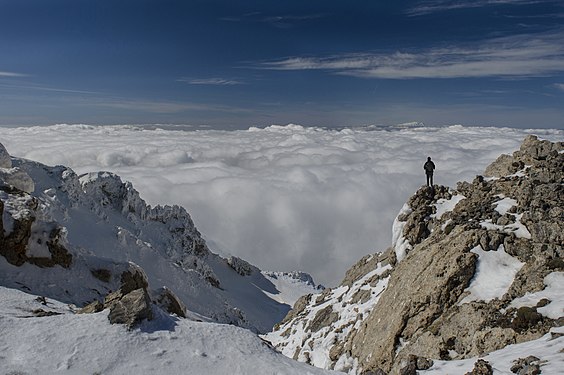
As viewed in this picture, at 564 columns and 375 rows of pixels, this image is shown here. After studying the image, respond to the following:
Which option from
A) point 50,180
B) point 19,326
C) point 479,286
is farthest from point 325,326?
point 50,180

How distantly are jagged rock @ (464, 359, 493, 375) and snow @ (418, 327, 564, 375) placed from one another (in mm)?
184

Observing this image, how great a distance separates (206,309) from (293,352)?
5245cm

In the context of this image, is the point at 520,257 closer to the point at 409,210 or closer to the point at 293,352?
the point at 409,210

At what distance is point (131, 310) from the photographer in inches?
625

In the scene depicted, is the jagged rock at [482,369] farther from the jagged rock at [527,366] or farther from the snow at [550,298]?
the snow at [550,298]

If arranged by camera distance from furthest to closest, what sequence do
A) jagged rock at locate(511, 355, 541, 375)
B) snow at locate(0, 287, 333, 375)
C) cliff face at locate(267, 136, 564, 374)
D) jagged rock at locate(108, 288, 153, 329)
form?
cliff face at locate(267, 136, 564, 374) → jagged rock at locate(108, 288, 153, 329) → snow at locate(0, 287, 333, 375) → jagged rock at locate(511, 355, 541, 375)

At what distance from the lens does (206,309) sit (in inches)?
3492

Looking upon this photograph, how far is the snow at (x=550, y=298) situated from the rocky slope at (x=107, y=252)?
17.4 metres

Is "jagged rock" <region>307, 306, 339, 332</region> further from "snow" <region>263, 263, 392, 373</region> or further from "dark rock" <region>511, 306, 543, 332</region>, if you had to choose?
"dark rock" <region>511, 306, 543, 332</region>

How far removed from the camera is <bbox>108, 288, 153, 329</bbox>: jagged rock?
1562 cm

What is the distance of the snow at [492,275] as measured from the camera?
2223 cm

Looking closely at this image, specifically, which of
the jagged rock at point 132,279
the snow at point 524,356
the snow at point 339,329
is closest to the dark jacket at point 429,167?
the snow at point 339,329

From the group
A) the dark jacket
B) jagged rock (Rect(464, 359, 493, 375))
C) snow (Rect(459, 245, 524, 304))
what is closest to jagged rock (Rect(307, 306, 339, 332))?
the dark jacket

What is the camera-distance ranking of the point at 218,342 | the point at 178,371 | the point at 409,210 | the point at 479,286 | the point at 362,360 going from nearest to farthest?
the point at 178,371
the point at 218,342
the point at 479,286
the point at 362,360
the point at 409,210
